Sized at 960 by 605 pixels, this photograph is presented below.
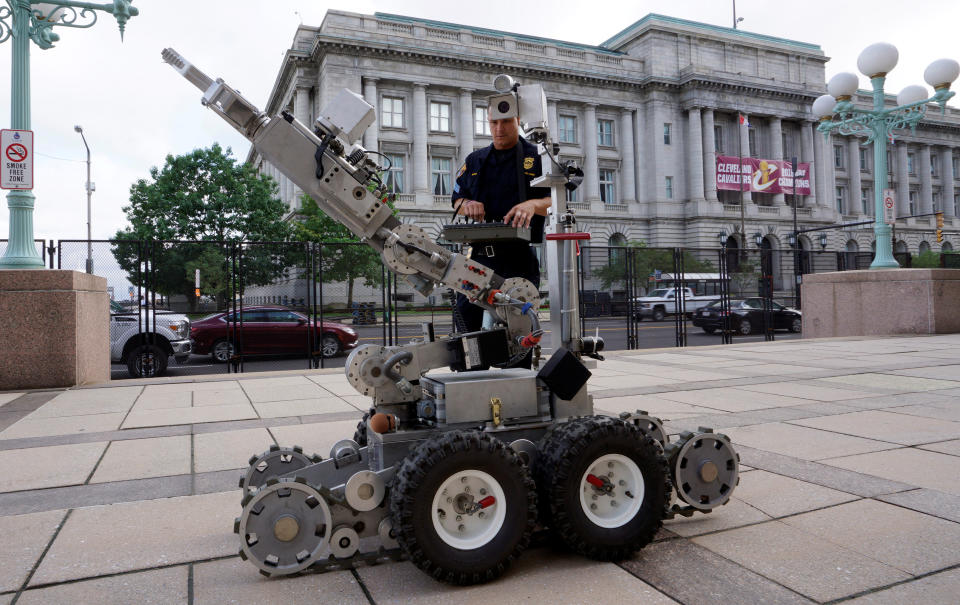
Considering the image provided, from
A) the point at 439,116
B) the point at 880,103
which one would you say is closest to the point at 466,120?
the point at 439,116

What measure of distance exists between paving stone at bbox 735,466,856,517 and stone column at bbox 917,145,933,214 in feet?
278

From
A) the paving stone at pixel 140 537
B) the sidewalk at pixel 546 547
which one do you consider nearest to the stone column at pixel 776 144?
the sidewalk at pixel 546 547

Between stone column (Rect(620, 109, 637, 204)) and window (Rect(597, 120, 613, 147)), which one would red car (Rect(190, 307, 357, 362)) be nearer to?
stone column (Rect(620, 109, 637, 204))

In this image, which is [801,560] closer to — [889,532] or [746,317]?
[889,532]

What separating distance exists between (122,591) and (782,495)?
3.29 metres

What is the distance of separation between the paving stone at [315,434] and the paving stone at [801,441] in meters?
3.15

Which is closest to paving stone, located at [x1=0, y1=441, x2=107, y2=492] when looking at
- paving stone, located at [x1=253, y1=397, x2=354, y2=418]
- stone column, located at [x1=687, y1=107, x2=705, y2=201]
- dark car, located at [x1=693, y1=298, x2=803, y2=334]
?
paving stone, located at [x1=253, y1=397, x2=354, y2=418]

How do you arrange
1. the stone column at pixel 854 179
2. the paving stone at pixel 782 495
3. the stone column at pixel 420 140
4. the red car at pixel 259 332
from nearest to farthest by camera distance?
the paving stone at pixel 782 495
the red car at pixel 259 332
the stone column at pixel 420 140
the stone column at pixel 854 179

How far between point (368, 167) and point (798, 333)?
23.0 metres

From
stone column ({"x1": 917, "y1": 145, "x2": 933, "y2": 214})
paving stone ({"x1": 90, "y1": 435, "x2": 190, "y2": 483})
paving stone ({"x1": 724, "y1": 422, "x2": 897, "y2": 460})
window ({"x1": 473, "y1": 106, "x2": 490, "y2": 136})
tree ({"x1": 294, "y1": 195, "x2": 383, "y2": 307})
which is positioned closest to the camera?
paving stone ({"x1": 90, "y1": 435, "x2": 190, "y2": 483})

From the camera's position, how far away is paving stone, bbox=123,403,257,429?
6.07 m

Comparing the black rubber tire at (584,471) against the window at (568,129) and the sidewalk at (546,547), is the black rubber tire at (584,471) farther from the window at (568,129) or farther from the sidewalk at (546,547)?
Answer: the window at (568,129)

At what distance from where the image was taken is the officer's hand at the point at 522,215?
3.39 metres

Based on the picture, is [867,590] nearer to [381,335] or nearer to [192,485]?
[192,485]
